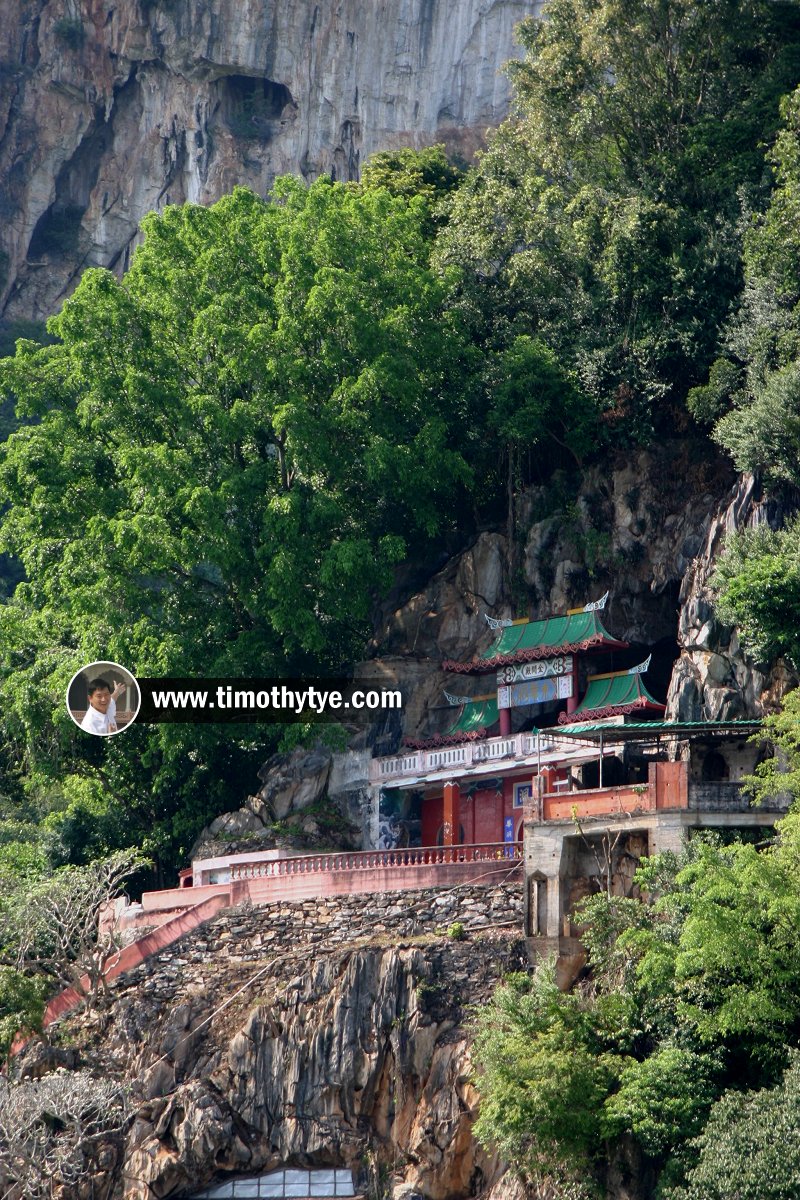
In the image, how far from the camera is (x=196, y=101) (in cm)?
6744

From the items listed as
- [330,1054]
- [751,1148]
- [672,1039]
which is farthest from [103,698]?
[751,1148]

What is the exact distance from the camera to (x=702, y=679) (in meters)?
42.0

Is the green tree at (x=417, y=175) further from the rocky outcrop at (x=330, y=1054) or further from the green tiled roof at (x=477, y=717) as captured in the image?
the rocky outcrop at (x=330, y=1054)

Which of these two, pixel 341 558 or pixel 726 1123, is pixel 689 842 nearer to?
pixel 726 1123

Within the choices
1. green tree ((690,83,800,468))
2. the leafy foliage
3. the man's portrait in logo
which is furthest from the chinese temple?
the leafy foliage

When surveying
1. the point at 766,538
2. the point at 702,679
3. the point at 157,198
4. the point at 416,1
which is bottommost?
the point at 702,679

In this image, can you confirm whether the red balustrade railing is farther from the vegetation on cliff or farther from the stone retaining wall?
the vegetation on cliff

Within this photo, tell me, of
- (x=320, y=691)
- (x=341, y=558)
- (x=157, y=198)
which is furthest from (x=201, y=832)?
(x=157, y=198)

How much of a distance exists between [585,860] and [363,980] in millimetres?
4695

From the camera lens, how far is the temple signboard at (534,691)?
44.8 metres

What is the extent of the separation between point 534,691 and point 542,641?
117 centimetres

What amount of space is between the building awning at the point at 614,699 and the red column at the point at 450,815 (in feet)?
9.41

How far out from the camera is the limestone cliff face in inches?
2552

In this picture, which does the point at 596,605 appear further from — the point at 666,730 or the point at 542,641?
the point at 666,730
